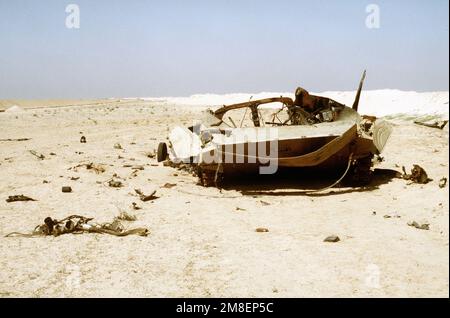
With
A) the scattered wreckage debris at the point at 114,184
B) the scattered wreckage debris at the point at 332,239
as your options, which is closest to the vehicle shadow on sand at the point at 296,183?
the scattered wreckage debris at the point at 114,184

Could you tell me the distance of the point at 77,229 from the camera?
16.9 feet

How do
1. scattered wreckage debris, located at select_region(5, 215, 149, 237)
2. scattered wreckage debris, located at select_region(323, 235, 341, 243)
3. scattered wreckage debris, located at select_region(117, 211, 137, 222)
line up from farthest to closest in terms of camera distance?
scattered wreckage debris, located at select_region(117, 211, 137, 222) → scattered wreckage debris, located at select_region(5, 215, 149, 237) → scattered wreckage debris, located at select_region(323, 235, 341, 243)

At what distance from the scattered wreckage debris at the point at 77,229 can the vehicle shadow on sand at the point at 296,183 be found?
8.49 feet

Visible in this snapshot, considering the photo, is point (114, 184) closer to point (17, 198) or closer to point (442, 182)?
point (17, 198)

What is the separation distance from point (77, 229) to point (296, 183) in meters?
4.09

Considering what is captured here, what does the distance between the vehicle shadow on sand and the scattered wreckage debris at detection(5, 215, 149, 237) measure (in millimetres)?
2588

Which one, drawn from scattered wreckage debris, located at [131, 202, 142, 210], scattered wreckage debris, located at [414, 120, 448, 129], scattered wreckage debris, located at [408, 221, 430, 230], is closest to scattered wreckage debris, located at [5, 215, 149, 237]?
scattered wreckage debris, located at [131, 202, 142, 210]

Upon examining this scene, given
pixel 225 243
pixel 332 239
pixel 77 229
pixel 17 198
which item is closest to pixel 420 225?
pixel 332 239

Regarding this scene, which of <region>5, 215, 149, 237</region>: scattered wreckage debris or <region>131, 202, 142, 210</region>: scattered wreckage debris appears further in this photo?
<region>131, 202, 142, 210</region>: scattered wreckage debris

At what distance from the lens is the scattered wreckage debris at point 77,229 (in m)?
5.04

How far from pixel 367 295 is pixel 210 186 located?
4.62 m

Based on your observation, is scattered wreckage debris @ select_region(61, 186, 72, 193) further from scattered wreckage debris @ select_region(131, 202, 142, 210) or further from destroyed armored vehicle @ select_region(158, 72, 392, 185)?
destroyed armored vehicle @ select_region(158, 72, 392, 185)

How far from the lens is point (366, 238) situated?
15.7 feet

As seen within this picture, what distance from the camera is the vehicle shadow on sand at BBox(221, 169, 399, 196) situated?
24.0ft
